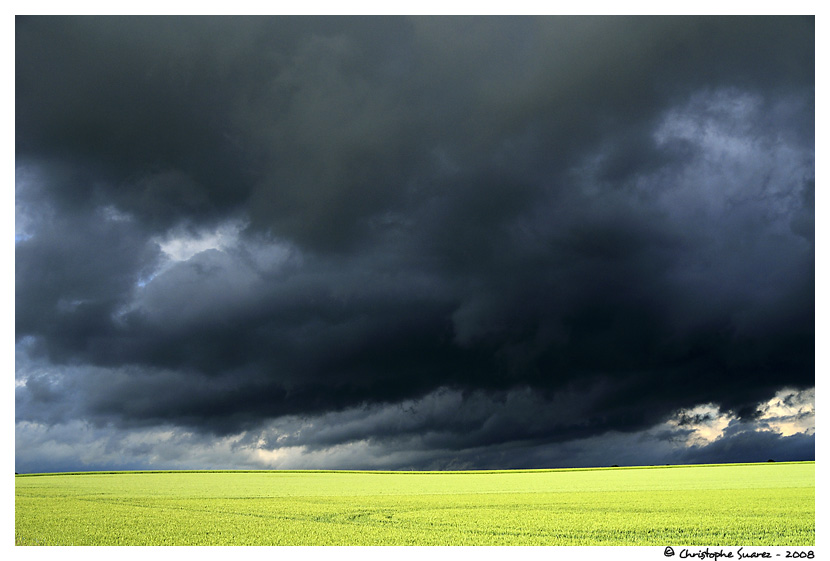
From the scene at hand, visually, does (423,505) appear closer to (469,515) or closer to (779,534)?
(469,515)

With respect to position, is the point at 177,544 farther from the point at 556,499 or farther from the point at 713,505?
the point at 713,505

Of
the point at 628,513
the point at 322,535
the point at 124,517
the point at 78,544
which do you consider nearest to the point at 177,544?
the point at 78,544

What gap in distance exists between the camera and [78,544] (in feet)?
76.1

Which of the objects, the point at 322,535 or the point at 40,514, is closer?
the point at 322,535

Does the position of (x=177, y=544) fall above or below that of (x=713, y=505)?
above

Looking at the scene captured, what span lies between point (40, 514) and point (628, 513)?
3495 centimetres

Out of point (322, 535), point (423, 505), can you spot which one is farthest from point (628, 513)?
point (322, 535)
